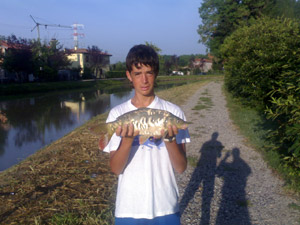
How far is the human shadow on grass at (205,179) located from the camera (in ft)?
13.4

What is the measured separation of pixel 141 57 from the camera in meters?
2.17

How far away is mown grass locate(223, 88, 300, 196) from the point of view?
15.0 ft

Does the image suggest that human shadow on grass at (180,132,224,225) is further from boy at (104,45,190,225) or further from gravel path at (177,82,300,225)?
boy at (104,45,190,225)

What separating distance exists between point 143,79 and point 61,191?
306 cm

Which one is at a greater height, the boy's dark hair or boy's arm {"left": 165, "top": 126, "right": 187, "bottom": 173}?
the boy's dark hair

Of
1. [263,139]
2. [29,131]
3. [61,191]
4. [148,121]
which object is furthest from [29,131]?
[148,121]

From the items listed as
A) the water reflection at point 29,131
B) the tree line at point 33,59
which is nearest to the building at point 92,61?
the tree line at point 33,59

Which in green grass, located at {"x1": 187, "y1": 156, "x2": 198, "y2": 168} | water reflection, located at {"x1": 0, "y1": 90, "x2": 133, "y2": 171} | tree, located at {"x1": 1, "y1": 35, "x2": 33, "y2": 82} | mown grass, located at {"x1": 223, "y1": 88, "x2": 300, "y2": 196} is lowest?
water reflection, located at {"x1": 0, "y1": 90, "x2": 133, "y2": 171}

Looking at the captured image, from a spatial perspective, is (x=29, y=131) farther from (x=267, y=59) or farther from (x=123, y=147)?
(x=123, y=147)

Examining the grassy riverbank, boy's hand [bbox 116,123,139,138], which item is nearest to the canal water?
the grassy riverbank

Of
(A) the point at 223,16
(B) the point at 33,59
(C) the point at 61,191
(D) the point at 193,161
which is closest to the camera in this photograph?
(C) the point at 61,191

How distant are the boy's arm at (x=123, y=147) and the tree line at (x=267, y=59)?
2.26 metres

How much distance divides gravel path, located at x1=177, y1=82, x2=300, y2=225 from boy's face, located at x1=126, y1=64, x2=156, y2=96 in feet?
7.50

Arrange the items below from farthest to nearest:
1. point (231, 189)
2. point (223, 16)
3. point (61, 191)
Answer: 1. point (223, 16)
2. point (231, 189)
3. point (61, 191)
